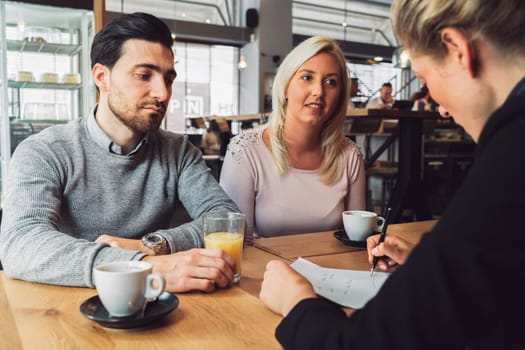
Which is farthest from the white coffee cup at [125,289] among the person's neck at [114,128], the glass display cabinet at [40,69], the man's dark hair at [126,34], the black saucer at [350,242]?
the glass display cabinet at [40,69]

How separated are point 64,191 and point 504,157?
1.25 metres

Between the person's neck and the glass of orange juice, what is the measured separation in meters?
0.55

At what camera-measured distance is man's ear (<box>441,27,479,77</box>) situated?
597 mm

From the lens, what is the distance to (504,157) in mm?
471

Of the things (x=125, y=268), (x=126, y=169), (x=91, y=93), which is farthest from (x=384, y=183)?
(x=125, y=268)

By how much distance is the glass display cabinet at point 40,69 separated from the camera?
3.41 meters

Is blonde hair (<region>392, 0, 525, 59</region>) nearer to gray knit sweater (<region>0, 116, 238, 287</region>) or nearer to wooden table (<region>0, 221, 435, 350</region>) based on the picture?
wooden table (<region>0, 221, 435, 350</region>)

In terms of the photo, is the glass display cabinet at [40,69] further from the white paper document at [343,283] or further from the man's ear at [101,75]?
the white paper document at [343,283]

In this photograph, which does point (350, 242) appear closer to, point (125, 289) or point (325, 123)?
point (125, 289)

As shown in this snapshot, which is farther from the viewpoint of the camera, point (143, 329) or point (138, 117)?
point (138, 117)

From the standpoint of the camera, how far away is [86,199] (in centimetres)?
144

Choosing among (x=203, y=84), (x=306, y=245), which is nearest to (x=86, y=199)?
(x=306, y=245)

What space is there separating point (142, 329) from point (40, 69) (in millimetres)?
3412

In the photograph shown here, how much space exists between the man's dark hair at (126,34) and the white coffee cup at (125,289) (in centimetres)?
90
